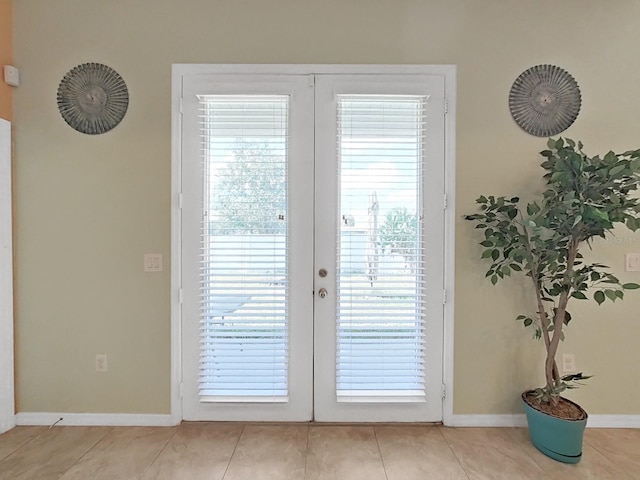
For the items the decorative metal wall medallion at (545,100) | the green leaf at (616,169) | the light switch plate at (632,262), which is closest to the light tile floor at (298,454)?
the light switch plate at (632,262)

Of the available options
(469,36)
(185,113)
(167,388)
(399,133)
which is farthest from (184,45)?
A: (167,388)

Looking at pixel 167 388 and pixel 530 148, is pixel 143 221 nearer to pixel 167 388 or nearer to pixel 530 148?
pixel 167 388

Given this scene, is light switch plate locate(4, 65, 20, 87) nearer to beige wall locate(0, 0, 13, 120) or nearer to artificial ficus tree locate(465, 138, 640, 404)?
beige wall locate(0, 0, 13, 120)

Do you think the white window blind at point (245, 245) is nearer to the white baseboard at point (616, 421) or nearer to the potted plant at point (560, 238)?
the potted plant at point (560, 238)

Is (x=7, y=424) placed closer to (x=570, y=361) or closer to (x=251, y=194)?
(x=251, y=194)

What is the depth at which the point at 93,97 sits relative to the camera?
7.64ft

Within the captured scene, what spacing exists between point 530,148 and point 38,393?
12.0ft

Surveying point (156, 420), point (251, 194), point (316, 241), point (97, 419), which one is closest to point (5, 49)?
point (251, 194)

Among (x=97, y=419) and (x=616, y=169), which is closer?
(x=616, y=169)

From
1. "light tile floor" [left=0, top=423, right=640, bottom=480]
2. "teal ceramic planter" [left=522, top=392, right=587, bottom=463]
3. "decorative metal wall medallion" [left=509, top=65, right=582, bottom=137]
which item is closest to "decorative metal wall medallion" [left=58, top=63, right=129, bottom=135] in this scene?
"light tile floor" [left=0, top=423, right=640, bottom=480]

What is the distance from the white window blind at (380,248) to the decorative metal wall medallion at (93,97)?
1458mm

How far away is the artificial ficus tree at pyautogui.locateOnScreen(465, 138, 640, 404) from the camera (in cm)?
190

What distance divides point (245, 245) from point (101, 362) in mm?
1250

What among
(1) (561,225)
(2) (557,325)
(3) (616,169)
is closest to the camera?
(3) (616,169)
